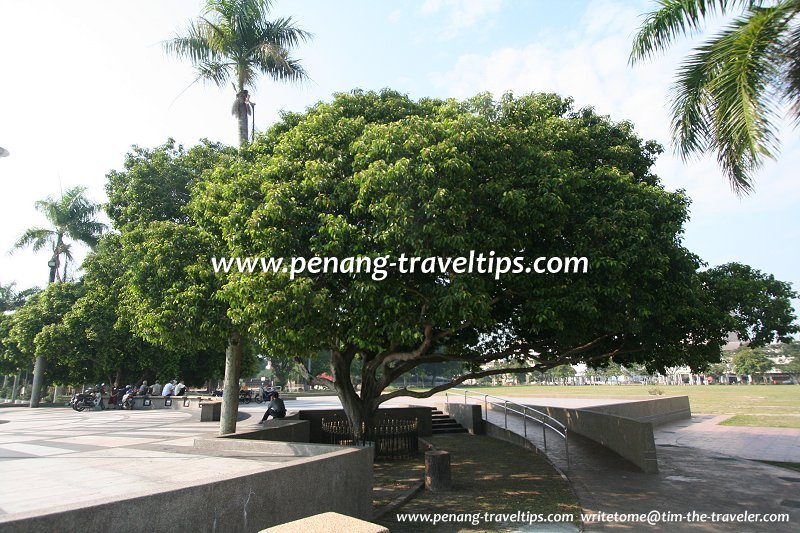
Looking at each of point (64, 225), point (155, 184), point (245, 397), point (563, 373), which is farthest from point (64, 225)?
point (563, 373)

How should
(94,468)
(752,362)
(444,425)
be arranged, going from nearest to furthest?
(94,468) → (444,425) → (752,362)

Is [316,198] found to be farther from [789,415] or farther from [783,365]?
[783,365]

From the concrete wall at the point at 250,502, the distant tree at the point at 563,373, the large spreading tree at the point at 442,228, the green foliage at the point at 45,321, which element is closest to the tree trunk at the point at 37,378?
the green foliage at the point at 45,321

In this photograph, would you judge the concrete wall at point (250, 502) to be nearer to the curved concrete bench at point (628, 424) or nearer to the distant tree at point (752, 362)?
the curved concrete bench at point (628, 424)

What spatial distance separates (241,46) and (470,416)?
1531 centimetres

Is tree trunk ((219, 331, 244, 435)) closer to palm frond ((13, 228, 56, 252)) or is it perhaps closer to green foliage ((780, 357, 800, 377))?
palm frond ((13, 228, 56, 252))

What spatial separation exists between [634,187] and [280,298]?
7228mm

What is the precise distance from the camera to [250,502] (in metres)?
5.94

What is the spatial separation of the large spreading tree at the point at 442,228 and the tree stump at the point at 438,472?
241cm

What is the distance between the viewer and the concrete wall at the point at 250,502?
14.8 feet

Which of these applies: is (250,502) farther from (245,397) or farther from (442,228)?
(245,397)

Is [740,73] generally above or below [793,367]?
above

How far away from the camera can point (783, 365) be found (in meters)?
103

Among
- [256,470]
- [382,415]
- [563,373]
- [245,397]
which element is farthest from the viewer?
[563,373]
